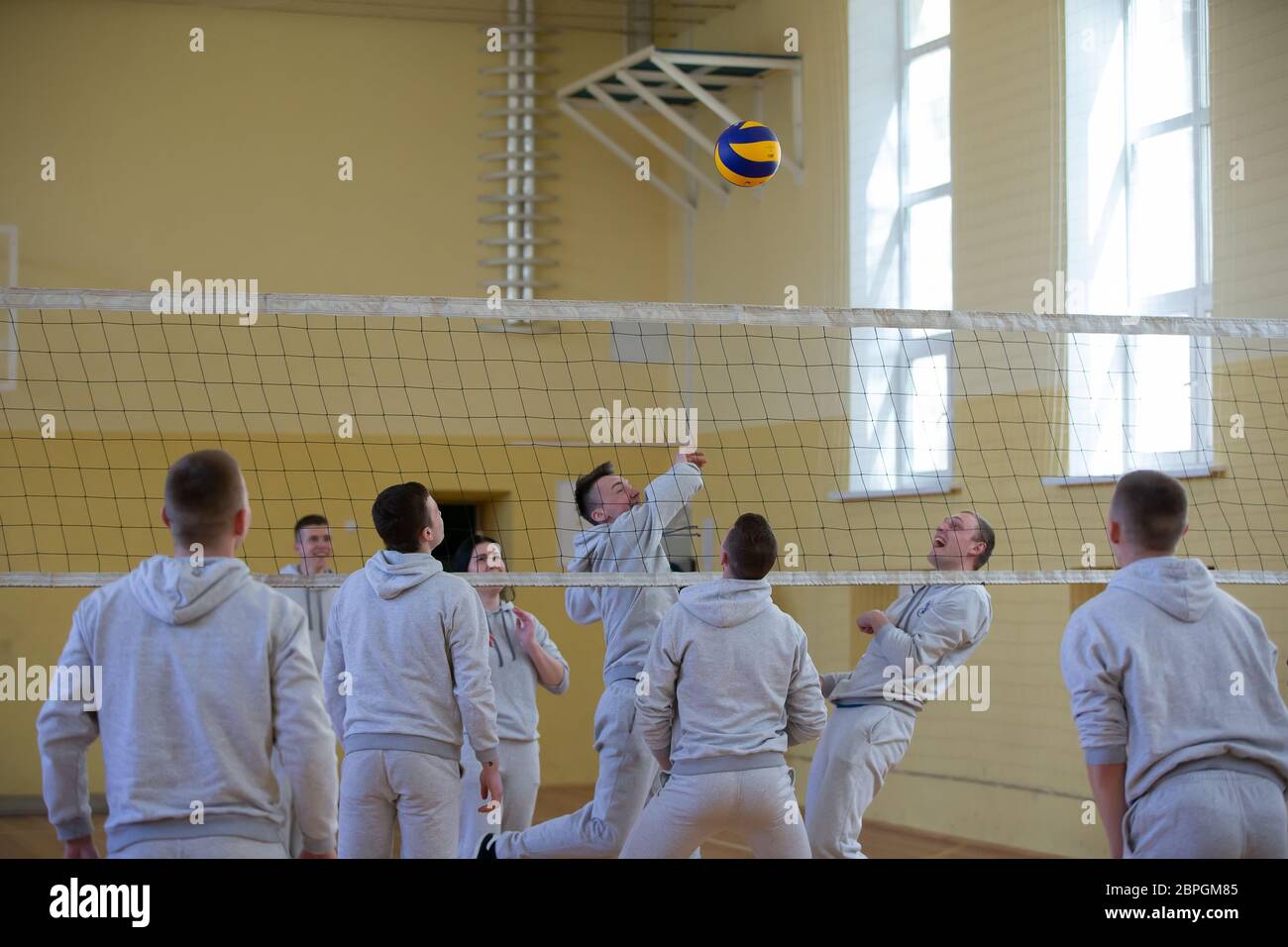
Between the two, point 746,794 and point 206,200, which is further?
point 206,200

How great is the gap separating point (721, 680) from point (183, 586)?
1.68 m

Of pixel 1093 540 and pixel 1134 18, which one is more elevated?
pixel 1134 18

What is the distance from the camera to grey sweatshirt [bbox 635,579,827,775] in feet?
13.4

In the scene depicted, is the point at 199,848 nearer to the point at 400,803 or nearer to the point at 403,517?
the point at 400,803

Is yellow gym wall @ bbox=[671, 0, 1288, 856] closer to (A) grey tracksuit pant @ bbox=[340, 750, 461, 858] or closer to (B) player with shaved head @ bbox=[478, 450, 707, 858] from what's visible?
(B) player with shaved head @ bbox=[478, 450, 707, 858]

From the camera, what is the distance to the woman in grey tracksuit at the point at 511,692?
5.40 metres

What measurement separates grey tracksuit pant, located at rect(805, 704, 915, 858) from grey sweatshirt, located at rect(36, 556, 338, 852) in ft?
7.17

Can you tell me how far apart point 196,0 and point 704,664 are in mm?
8311

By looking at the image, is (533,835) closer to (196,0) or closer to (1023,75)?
(1023,75)

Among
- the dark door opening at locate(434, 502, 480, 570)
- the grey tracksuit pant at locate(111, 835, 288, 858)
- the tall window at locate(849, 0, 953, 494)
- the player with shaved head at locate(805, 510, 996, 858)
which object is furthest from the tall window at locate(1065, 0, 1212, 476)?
the grey tracksuit pant at locate(111, 835, 288, 858)

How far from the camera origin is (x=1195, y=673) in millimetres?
3225

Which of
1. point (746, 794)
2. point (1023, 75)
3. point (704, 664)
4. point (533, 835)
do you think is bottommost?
point (533, 835)

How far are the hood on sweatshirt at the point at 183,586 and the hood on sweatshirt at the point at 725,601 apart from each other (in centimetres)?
151
